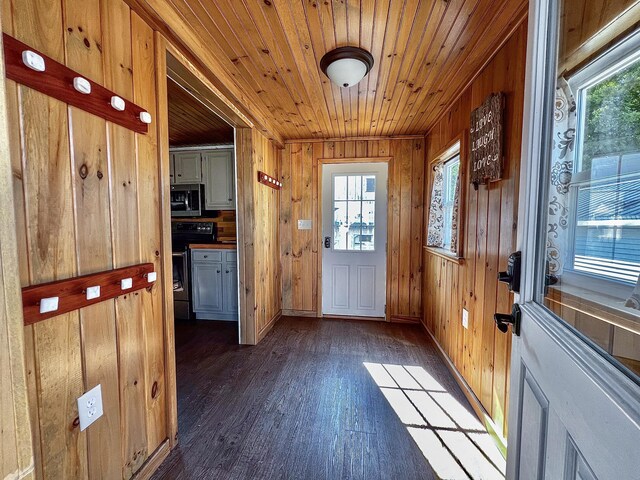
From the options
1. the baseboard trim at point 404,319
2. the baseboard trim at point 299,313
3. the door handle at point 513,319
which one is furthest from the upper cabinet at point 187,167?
the door handle at point 513,319

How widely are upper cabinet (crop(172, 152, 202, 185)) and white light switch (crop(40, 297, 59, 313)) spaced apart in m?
3.04

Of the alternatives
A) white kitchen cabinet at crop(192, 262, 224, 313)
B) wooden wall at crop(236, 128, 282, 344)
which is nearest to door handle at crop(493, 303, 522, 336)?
wooden wall at crop(236, 128, 282, 344)

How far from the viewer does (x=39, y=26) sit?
0.86m

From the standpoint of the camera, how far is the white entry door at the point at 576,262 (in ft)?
1.60

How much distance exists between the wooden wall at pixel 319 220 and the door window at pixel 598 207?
2.63 m

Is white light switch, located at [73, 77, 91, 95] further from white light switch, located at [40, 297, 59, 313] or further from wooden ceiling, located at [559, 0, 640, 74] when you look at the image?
wooden ceiling, located at [559, 0, 640, 74]

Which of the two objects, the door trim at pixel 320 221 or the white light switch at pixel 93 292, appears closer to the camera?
the white light switch at pixel 93 292

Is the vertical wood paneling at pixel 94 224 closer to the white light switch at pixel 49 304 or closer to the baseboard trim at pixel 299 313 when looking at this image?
the white light switch at pixel 49 304

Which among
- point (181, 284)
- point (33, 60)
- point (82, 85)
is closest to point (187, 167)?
point (181, 284)

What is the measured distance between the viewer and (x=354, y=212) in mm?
3500

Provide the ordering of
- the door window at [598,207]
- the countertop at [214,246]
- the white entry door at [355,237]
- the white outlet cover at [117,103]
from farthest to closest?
1. the white entry door at [355,237]
2. the countertop at [214,246]
3. the white outlet cover at [117,103]
4. the door window at [598,207]

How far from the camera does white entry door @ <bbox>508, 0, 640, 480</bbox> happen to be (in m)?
0.49

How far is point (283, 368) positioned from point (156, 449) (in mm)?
1085

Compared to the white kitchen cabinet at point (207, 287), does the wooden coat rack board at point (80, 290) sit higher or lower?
higher
